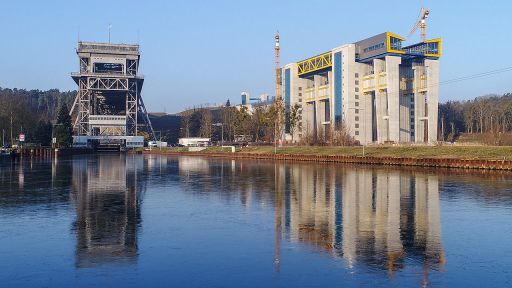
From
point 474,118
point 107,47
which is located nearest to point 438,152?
point 474,118

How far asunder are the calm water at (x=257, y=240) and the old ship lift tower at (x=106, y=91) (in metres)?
144

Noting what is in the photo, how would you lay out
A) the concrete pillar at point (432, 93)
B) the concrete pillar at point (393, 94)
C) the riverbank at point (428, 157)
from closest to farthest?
the riverbank at point (428, 157) → the concrete pillar at point (393, 94) → the concrete pillar at point (432, 93)

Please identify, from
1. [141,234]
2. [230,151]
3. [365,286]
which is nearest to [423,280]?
[365,286]

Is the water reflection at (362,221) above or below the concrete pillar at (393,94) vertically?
below

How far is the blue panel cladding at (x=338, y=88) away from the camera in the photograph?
447 ft

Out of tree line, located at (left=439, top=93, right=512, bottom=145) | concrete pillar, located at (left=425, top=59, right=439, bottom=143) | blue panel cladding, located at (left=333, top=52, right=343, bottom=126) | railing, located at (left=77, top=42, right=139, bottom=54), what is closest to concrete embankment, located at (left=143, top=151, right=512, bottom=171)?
blue panel cladding, located at (left=333, top=52, right=343, bottom=126)

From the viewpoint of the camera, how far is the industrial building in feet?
399

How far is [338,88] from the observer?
137625 millimetres

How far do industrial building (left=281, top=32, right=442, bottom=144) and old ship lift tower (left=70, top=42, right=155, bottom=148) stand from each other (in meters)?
63.9

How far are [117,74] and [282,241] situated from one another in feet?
540

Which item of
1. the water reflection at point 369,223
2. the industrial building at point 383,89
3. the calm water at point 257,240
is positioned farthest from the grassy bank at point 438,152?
the calm water at point 257,240

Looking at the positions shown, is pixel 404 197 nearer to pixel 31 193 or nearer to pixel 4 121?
pixel 31 193

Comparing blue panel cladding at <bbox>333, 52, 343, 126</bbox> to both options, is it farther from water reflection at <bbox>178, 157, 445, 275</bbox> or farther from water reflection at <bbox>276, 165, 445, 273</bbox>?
water reflection at <bbox>276, 165, 445, 273</bbox>

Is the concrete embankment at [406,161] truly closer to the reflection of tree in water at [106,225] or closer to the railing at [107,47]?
the reflection of tree in water at [106,225]
